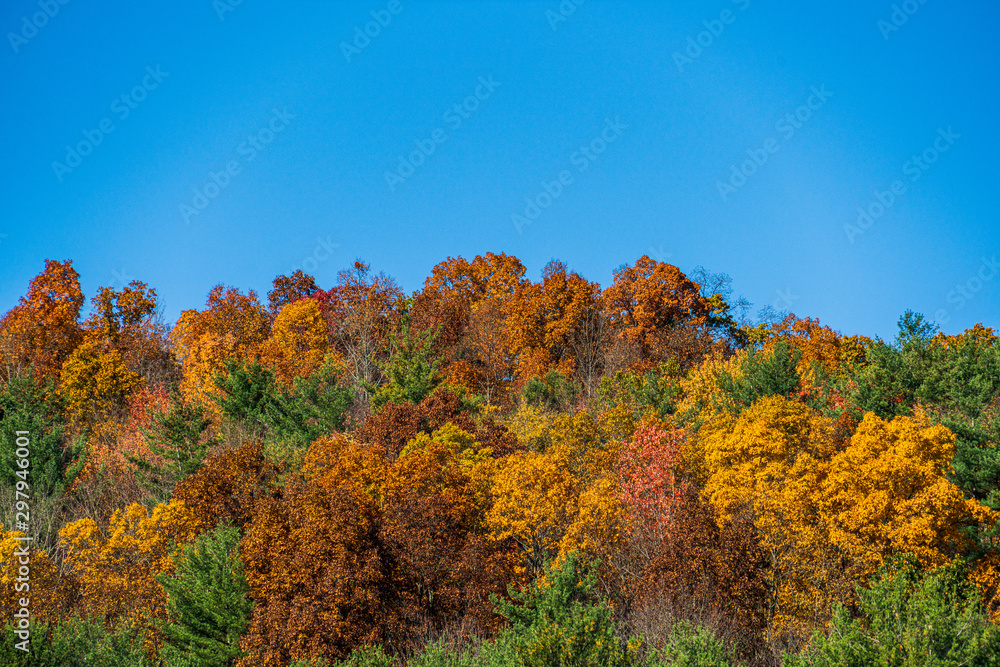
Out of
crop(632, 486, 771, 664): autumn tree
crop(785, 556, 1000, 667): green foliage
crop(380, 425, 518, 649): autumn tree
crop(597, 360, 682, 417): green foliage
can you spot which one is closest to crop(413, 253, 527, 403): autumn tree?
crop(597, 360, 682, 417): green foliage

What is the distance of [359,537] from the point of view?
24.9 meters

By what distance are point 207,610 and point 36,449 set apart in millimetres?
23129

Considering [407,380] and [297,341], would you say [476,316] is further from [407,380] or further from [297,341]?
[407,380]

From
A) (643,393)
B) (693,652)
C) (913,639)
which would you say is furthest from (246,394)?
(913,639)

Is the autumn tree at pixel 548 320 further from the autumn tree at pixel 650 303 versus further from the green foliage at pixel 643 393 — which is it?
the green foliage at pixel 643 393

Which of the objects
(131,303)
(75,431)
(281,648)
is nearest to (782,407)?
(281,648)

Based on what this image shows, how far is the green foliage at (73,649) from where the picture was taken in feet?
68.4

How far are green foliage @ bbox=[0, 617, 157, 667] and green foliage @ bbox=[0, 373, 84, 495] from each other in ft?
59.4

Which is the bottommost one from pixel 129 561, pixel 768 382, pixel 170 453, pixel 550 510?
pixel 129 561

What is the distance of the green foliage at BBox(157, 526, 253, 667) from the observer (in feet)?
77.2

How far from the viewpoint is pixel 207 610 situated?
23.8 meters

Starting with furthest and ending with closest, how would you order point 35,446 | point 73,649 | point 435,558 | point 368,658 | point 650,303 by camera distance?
point 650,303, point 35,446, point 435,558, point 73,649, point 368,658

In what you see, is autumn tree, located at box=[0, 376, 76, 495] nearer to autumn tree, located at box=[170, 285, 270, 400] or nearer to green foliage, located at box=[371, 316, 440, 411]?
autumn tree, located at box=[170, 285, 270, 400]

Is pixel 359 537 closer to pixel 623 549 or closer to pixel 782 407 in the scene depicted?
pixel 623 549
